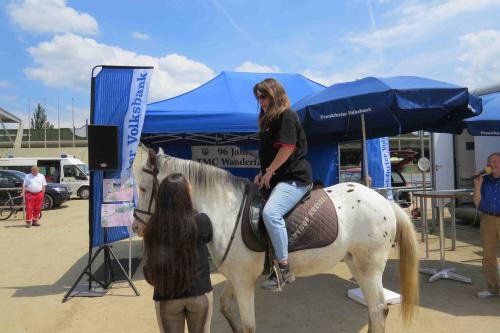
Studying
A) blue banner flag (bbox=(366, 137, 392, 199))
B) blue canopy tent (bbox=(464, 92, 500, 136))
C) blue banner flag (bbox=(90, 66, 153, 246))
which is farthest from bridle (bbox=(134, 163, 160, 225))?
blue banner flag (bbox=(366, 137, 392, 199))

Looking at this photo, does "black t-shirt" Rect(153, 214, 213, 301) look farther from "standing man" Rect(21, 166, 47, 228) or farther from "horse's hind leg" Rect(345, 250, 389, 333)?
"standing man" Rect(21, 166, 47, 228)

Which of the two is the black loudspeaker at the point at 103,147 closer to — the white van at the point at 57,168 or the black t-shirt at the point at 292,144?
the black t-shirt at the point at 292,144

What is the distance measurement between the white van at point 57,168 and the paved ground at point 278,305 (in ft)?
45.2

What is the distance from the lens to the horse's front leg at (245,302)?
3.02 metres

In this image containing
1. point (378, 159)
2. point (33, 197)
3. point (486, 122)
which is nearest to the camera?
point (486, 122)

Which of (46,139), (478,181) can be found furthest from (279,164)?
(46,139)

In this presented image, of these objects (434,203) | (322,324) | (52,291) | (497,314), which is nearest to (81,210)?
(52,291)

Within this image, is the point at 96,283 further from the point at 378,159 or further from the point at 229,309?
the point at 378,159

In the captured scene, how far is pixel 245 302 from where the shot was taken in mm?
3053

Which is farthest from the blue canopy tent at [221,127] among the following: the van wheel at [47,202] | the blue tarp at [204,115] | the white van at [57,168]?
the white van at [57,168]

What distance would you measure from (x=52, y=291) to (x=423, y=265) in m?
5.66

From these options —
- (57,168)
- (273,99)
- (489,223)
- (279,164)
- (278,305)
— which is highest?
(273,99)

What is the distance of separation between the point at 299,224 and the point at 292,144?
26.3 inches

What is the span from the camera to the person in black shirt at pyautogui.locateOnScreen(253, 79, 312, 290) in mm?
3031
